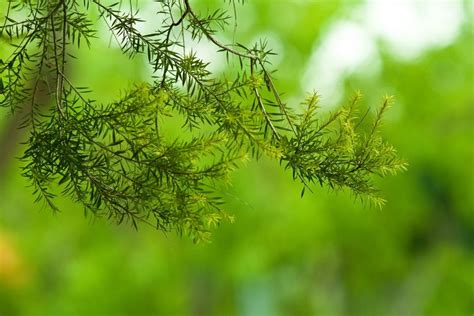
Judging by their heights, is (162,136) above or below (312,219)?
below

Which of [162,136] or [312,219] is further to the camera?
[312,219]

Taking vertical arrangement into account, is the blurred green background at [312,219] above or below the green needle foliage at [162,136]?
above

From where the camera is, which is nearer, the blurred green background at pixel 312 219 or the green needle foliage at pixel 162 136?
the green needle foliage at pixel 162 136

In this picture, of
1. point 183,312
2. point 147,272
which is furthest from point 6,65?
point 183,312
